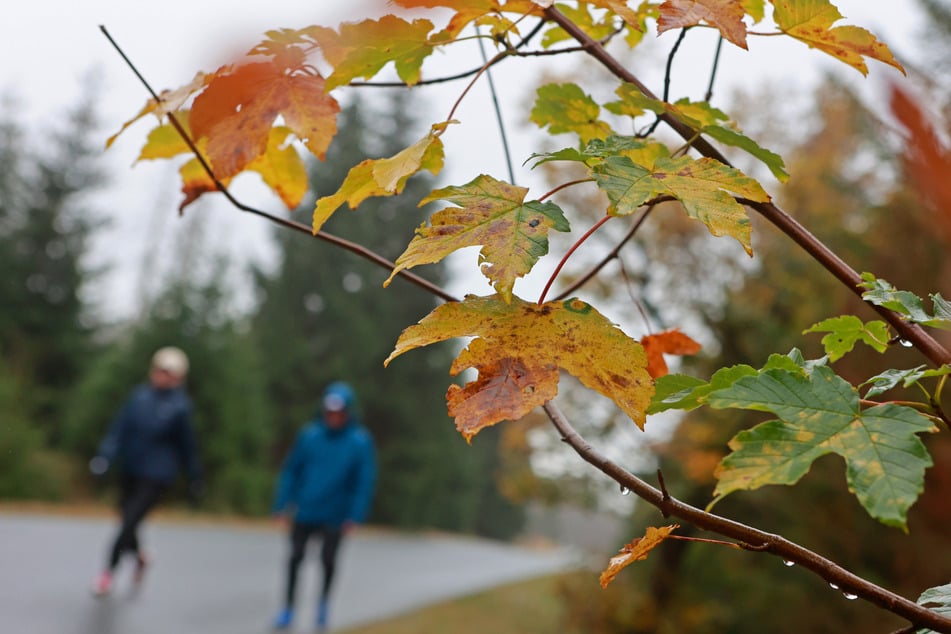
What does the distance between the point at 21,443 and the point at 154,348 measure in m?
2.58

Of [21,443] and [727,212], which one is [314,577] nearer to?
[21,443]

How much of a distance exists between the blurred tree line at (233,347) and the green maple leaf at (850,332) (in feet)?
44.2

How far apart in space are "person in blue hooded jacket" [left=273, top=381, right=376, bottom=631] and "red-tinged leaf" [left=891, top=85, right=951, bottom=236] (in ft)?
18.0

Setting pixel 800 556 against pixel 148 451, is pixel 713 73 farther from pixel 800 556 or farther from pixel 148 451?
pixel 148 451

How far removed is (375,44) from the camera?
0.86 meters

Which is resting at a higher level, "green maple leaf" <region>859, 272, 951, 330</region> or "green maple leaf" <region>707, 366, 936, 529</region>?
"green maple leaf" <region>859, 272, 951, 330</region>

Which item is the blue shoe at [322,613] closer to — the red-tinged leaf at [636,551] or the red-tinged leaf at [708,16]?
the red-tinged leaf at [636,551]

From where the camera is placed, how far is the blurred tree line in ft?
46.6

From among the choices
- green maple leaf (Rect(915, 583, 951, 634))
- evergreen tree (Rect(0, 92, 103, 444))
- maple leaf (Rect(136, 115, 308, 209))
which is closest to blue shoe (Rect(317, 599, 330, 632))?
maple leaf (Rect(136, 115, 308, 209))

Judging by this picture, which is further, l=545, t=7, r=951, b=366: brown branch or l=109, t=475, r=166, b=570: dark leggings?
l=109, t=475, r=166, b=570: dark leggings

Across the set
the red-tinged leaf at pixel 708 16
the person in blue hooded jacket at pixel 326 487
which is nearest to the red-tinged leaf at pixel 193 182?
the red-tinged leaf at pixel 708 16

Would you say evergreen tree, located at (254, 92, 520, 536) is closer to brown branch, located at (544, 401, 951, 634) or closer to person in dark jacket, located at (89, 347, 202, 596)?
person in dark jacket, located at (89, 347, 202, 596)

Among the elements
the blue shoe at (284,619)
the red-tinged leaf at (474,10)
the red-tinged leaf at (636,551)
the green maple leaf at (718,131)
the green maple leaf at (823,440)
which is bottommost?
the blue shoe at (284,619)

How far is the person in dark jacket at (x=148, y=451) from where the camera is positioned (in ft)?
18.4
